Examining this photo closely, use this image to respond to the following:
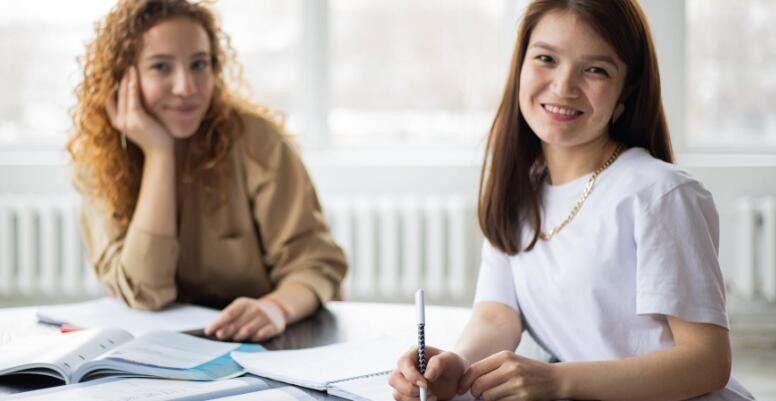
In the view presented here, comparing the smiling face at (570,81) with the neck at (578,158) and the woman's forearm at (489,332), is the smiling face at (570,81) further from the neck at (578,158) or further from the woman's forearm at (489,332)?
the woman's forearm at (489,332)

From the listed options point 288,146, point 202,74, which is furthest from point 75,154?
point 288,146

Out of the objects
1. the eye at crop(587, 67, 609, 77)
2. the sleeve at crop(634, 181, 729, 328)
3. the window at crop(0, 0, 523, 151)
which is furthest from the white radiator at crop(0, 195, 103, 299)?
the sleeve at crop(634, 181, 729, 328)

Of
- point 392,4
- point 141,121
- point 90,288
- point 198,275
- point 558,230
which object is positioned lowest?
point 90,288

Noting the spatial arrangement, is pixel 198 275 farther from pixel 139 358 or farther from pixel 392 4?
pixel 392 4

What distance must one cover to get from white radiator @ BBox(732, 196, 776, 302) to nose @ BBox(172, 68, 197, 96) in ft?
8.24

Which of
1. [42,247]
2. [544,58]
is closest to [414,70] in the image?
[42,247]

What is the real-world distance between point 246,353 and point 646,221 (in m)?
0.61

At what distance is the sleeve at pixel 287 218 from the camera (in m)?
2.01

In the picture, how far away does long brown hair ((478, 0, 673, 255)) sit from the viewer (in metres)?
1.38

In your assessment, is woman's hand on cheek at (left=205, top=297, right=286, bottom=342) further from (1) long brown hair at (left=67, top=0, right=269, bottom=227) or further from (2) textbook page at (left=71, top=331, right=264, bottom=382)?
(1) long brown hair at (left=67, top=0, right=269, bottom=227)

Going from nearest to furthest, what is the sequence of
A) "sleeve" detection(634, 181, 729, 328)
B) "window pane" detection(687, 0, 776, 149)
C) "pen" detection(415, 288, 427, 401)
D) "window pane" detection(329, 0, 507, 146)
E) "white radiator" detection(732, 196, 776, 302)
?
"pen" detection(415, 288, 427, 401)
"sleeve" detection(634, 181, 729, 328)
"white radiator" detection(732, 196, 776, 302)
"window pane" detection(687, 0, 776, 149)
"window pane" detection(329, 0, 507, 146)

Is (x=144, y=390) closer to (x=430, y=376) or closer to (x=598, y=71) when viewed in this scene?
(x=430, y=376)

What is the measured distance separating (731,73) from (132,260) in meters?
2.97

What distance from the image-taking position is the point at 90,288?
155 inches
